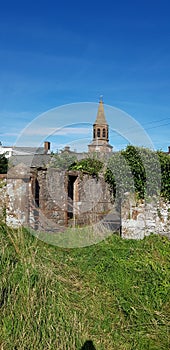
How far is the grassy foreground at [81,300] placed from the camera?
3596 mm

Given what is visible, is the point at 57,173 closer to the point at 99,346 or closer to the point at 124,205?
the point at 124,205

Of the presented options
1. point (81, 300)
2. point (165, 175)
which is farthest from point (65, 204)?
point (81, 300)

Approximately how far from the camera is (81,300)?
4.54 meters

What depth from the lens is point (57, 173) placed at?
10.6 m

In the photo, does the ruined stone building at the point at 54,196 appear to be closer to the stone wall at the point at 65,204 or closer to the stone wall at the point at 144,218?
the stone wall at the point at 65,204

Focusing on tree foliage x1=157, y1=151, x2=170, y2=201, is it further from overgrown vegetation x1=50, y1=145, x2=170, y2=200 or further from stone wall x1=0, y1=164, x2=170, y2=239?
stone wall x1=0, y1=164, x2=170, y2=239

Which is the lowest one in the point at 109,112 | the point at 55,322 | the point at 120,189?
the point at 55,322

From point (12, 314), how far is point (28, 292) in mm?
321

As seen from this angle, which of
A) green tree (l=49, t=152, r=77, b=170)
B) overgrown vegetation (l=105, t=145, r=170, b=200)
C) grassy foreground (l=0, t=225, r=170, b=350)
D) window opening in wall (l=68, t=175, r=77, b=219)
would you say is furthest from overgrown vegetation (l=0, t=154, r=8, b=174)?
grassy foreground (l=0, t=225, r=170, b=350)

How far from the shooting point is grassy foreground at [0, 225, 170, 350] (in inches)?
142

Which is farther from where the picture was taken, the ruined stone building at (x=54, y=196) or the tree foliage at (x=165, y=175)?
the ruined stone building at (x=54, y=196)

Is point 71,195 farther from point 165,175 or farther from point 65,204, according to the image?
point 165,175

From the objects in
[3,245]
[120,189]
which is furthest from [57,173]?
[3,245]

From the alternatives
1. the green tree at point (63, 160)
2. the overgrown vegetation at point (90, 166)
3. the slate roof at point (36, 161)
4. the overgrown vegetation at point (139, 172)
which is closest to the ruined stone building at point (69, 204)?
the overgrown vegetation at point (90, 166)
